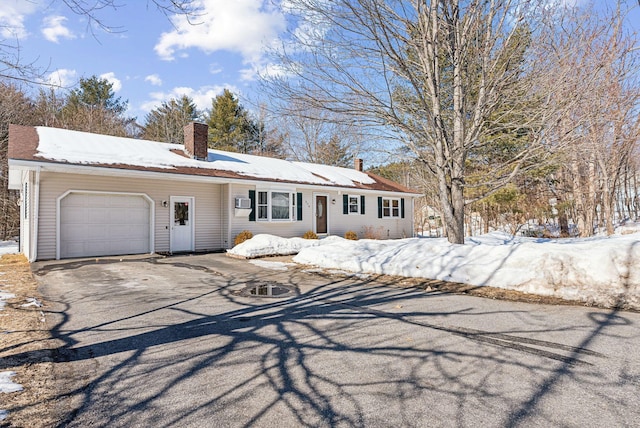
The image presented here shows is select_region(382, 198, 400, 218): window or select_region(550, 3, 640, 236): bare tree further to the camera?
select_region(382, 198, 400, 218): window

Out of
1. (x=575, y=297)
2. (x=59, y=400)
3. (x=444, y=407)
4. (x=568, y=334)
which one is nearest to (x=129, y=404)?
→ (x=59, y=400)

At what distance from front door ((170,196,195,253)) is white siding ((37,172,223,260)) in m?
A: 0.18

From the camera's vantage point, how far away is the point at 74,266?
905cm

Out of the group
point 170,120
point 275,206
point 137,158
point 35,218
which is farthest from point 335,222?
point 170,120

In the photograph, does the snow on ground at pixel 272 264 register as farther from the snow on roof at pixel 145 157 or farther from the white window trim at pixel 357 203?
the white window trim at pixel 357 203

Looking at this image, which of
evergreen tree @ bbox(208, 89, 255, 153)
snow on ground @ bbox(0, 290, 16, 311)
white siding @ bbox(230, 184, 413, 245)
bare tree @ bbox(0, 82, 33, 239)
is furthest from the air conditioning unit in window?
evergreen tree @ bbox(208, 89, 255, 153)

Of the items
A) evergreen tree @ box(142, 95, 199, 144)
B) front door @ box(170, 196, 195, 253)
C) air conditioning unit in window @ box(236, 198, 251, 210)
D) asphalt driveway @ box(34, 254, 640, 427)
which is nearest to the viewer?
asphalt driveway @ box(34, 254, 640, 427)

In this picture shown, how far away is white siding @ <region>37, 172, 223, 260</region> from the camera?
33.0ft

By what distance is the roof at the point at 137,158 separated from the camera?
10.1m

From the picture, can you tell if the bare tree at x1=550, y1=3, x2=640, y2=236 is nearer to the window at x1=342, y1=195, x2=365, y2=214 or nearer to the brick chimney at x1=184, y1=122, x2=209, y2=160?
the window at x1=342, y1=195, x2=365, y2=214

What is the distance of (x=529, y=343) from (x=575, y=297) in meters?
2.35

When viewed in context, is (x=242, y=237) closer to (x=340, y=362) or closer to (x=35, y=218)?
(x=35, y=218)

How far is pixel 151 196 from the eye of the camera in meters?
11.9

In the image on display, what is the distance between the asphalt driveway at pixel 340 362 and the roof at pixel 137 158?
5.79m
